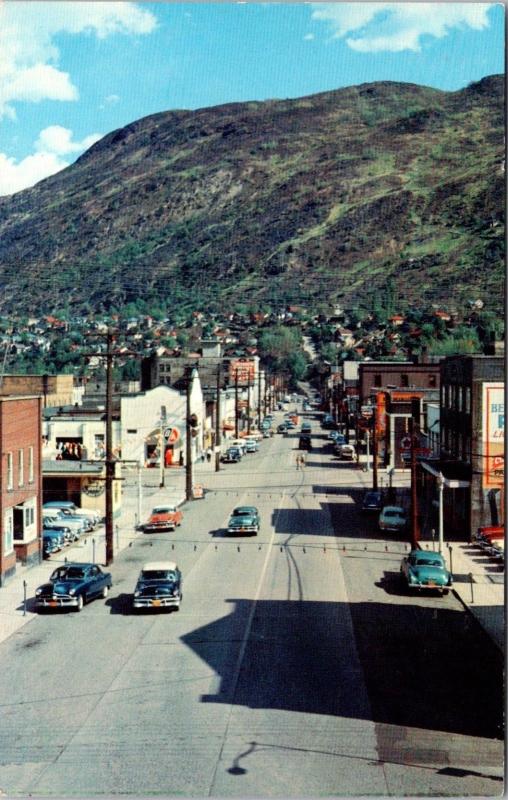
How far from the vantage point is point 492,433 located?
1483 inches

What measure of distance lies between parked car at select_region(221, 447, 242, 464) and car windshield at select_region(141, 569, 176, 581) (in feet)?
178

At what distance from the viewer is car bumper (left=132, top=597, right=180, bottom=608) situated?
93.1 ft

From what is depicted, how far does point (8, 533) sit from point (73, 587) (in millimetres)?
5988

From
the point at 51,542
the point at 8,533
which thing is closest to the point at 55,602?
the point at 8,533

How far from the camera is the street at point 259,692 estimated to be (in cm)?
1642

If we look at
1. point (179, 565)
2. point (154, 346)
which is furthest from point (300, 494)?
point (154, 346)

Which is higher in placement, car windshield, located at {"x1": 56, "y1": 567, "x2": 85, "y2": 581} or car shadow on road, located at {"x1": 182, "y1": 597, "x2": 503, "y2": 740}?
car windshield, located at {"x1": 56, "y1": 567, "x2": 85, "y2": 581}

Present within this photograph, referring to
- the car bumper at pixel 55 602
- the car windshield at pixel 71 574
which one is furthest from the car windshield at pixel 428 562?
the car bumper at pixel 55 602

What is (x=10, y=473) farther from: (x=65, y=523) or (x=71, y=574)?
(x=65, y=523)

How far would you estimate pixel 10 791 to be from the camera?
52.9ft

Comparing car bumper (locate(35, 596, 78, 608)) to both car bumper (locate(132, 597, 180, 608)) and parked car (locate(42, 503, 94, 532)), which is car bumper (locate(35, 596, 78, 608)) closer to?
car bumper (locate(132, 597, 180, 608))

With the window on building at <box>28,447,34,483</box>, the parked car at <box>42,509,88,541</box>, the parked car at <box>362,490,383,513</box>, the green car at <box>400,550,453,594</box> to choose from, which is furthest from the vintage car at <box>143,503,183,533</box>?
the green car at <box>400,550,453,594</box>

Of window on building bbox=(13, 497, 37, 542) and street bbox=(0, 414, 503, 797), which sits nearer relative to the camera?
street bbox=(0, 414, 503, 797)

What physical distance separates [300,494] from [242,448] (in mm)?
32375
